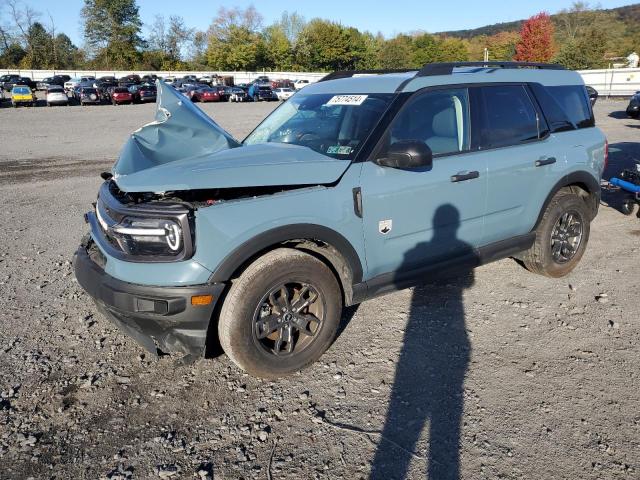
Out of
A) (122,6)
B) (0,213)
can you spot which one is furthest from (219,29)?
(0,213)

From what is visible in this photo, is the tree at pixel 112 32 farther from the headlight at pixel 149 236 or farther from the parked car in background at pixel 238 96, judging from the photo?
the headlight at pixel 149 236

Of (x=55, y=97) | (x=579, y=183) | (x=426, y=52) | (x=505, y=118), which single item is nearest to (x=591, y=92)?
(x=579, y=183)

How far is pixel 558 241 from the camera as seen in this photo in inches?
190

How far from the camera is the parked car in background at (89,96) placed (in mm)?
36906

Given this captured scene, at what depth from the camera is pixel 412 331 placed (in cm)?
389

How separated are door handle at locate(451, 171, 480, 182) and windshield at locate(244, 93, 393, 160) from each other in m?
0.74

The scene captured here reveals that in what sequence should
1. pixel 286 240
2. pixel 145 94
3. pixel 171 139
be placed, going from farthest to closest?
pixel 145 94 → pixel 171 139 → pixel 286 240

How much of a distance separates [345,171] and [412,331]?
1.42 m

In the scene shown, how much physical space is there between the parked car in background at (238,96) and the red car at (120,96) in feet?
26.0

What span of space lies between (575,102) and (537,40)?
211 feet

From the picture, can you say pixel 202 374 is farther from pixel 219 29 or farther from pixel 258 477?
pixel 219 29

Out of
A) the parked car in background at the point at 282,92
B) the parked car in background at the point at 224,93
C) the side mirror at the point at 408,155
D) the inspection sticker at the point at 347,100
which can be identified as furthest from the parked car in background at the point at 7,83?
the side mirror at the point at 408,155

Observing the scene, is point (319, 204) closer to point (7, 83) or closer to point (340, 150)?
point (340, 150)

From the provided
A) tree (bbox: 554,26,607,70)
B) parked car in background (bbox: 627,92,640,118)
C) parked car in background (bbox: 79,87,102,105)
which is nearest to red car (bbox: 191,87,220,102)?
parked car in background (bbox: 79,87,102,105)
